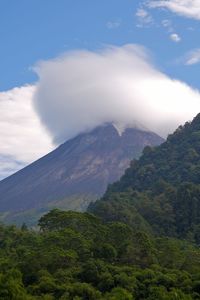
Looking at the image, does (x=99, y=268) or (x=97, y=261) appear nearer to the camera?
(x=99, y=268)

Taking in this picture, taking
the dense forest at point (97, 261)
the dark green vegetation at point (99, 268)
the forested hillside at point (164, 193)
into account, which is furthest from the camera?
the forested hillside at point (164, 193)

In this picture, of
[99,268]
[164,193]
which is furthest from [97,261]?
[164,193]

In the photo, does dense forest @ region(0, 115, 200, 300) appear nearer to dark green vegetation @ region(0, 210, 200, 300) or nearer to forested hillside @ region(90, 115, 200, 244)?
dark green vegetation @ region(0, 210, 200, 300)

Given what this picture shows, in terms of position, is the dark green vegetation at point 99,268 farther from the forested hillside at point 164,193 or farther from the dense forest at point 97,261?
the forested hillside at point 164,193

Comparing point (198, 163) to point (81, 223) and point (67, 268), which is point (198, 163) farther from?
point (67, 268)

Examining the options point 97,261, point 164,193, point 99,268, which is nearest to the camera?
point 99,268

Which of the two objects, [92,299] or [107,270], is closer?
[92,299]

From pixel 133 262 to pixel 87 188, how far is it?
156883mm

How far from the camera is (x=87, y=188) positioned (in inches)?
7702

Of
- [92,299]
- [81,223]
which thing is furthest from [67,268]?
[81,223]

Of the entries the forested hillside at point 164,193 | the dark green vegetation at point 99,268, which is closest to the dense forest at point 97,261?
the dark green vegetation at point 99,268

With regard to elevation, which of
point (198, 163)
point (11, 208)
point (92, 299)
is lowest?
point (92, 299)

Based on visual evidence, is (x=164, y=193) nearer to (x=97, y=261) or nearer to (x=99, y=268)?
(x=97, y=261)

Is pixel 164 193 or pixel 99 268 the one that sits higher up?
pixel 164 193
